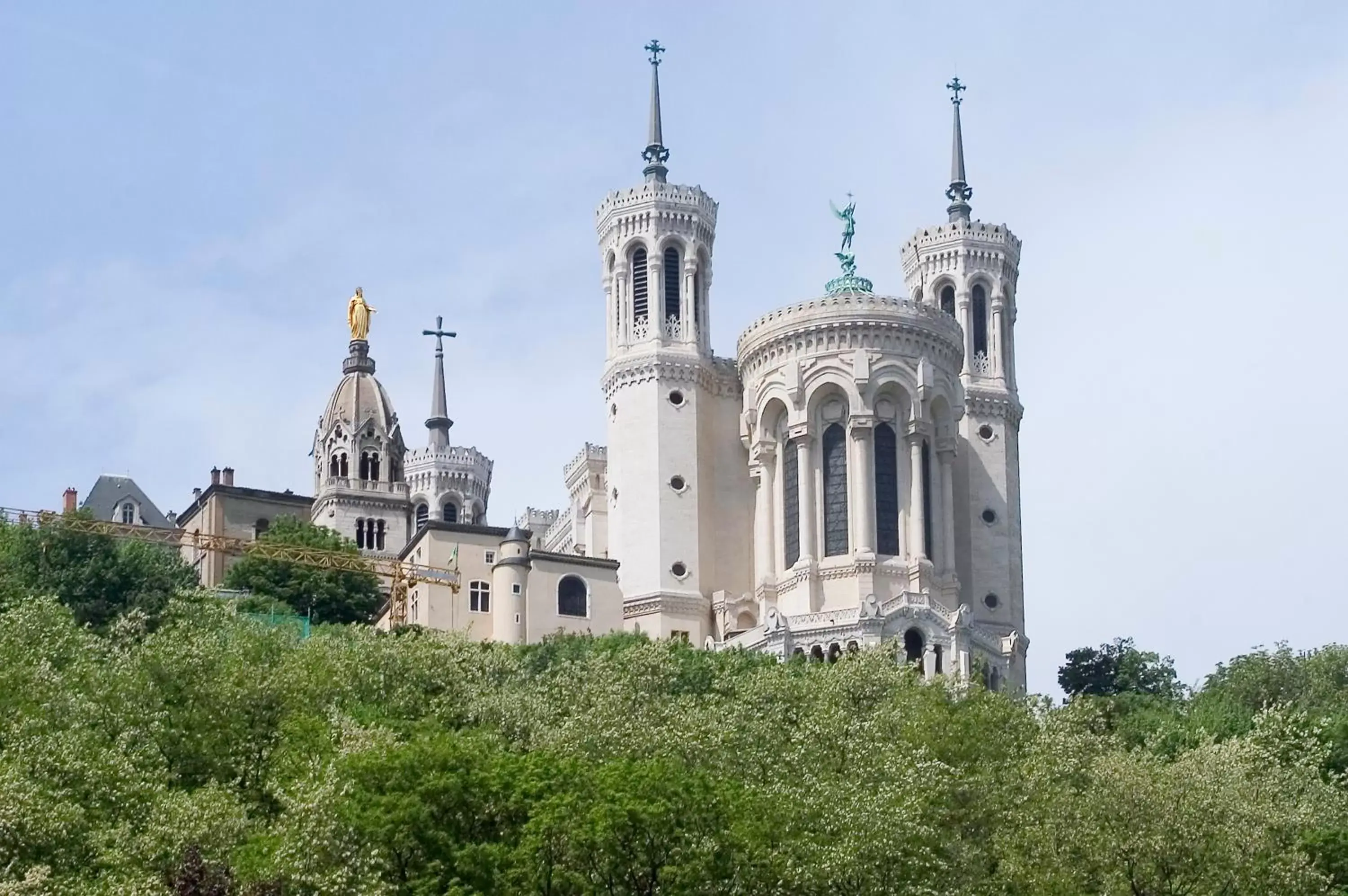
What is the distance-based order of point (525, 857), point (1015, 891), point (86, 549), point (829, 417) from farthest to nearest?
point (829, 417) < point (86, 549) < point (1015, 891) < point (525, 857)

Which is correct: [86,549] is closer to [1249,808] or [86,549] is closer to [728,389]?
[728,389]

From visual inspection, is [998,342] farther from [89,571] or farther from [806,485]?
[89,571]

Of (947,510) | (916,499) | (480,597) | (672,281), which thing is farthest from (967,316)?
(480,597)

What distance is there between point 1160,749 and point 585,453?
43.8 meters

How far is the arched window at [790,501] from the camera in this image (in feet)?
332

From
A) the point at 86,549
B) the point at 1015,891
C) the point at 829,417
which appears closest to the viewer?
the point at 1015,891

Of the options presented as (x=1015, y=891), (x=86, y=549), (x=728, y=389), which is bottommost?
(x=1015, y=891)

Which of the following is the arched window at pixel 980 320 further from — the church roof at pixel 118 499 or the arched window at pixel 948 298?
the church roof at pixel 118 499

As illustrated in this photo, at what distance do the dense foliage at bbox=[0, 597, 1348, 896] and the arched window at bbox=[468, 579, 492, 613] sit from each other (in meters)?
25.6

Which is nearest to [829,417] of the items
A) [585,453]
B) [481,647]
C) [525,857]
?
[585,453]

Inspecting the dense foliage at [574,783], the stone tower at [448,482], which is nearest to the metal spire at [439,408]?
the stone tower at [448,482]

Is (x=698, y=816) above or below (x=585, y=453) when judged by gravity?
below

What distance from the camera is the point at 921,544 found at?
3912 inches

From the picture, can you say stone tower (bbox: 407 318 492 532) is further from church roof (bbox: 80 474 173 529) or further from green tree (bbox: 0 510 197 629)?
green tree (bbox: 0 510 197 629)
